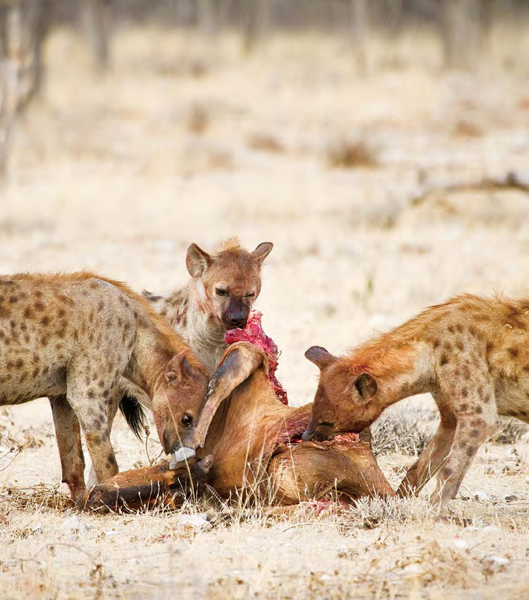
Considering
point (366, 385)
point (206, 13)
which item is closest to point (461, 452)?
point (366, 385)

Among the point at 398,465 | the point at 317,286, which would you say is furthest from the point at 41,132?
the point at 398,465

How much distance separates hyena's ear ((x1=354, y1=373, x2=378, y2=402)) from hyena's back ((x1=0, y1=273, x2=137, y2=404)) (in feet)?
3.87

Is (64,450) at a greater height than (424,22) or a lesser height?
lesser

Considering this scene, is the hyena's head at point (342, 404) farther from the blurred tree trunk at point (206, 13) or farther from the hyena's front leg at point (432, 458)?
the blurred tree trunk at point (206, 13)

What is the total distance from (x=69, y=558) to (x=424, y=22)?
37.3 meters

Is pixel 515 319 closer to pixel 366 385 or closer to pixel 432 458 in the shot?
pixel 432 458

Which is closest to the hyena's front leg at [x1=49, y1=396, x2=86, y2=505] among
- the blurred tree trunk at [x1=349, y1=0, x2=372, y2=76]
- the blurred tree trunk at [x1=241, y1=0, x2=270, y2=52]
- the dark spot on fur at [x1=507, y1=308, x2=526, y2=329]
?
the dark spot on fur at [x1=507, y1=308, x2=526, y2=329]

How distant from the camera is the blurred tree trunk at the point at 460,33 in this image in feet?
87.3

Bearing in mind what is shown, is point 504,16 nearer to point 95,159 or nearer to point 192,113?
point 192,113

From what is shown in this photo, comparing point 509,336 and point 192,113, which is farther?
point 192,113

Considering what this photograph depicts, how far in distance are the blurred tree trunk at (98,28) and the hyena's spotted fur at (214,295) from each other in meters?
22.4

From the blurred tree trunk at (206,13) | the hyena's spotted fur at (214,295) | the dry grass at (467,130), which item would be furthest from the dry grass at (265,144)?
the blurred tree trunk at (206,13)

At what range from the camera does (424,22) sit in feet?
131

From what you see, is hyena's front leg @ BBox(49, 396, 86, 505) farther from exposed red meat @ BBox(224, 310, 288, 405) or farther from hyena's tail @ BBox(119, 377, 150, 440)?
exposed red meat @ BBox(224, 310, 288, 405)
